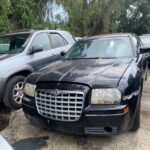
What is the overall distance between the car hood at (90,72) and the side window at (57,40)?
7.47 feet

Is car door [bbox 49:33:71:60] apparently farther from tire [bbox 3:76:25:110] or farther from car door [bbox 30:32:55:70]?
tire [bbox 3:76:25:110]

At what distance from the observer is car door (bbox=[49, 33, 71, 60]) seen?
24.6 ft

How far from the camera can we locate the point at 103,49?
5.87 m

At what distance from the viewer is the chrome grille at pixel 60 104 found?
4.13 m

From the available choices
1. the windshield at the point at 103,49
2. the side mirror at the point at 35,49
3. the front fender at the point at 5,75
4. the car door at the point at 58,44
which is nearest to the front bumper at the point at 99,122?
the windshield at the point at 103,49

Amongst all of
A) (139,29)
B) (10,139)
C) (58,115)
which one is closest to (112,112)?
(58,115)

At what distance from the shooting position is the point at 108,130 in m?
4.14

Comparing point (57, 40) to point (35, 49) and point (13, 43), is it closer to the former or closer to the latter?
point (13, 43)

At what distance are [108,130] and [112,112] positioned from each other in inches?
12.1

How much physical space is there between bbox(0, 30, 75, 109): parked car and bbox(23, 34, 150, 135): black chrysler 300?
1202 millimetres

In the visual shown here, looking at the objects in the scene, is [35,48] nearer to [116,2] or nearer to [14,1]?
[14,1]

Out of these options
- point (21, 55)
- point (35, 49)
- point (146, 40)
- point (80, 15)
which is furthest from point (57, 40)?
point (80, 15)

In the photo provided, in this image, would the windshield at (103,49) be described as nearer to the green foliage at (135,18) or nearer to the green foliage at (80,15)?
the green foliage at (80,15)

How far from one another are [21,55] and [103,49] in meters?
1.81
